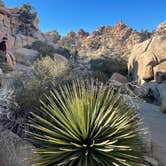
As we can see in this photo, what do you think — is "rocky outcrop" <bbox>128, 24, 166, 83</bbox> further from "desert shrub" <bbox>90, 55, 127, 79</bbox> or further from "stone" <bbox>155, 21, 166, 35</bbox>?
"stone" <bbox>155, 21, 166, 35</bbox>

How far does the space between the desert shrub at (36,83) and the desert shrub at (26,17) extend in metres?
35.8

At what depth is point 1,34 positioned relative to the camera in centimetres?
3803

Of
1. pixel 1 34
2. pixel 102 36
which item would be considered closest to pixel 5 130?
pixel 1 34

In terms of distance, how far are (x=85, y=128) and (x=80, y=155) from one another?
525mm

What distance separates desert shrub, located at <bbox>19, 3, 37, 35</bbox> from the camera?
152 ft

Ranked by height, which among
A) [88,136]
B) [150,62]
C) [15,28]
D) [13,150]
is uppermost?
[15,28]

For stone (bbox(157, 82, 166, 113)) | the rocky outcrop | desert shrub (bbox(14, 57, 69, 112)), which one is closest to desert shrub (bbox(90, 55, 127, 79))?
the rocky outcrop

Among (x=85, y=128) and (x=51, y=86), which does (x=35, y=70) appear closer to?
(x=51, y=86)

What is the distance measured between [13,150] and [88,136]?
59.3 inches

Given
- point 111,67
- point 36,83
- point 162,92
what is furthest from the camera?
point 111,67

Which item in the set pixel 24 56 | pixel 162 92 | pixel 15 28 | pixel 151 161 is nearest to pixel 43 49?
pixel 24 56

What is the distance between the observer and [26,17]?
47.1 meters

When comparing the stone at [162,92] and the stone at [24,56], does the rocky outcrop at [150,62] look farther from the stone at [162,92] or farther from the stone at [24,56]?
the stone at [24,56]

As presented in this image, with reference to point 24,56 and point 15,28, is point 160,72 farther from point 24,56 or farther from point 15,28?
point 15,28
